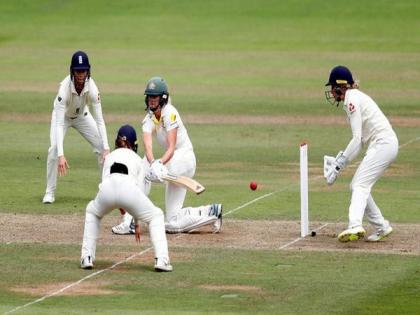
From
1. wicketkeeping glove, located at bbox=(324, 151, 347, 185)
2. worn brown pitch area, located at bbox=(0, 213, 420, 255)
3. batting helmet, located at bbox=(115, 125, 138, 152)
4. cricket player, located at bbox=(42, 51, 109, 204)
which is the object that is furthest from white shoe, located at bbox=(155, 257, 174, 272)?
cricket player, located at bbox=(42, 51, 109, 204)

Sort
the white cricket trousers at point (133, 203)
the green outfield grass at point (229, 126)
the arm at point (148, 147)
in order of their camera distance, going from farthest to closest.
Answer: the arm at point (148, 147), the white cricket trousers at point (133, 203), the green outfield grass at point (229, 126)

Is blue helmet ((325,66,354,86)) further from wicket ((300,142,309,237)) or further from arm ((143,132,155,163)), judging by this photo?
arm ((143,132,155,163))

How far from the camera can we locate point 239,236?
57.8 ft

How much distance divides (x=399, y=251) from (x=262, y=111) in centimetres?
1793

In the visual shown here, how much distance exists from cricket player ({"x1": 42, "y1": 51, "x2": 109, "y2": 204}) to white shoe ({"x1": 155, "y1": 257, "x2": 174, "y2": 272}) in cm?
471

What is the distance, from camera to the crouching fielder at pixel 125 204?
15.1 meters

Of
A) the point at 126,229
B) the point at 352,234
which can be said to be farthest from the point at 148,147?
the point at 352,234

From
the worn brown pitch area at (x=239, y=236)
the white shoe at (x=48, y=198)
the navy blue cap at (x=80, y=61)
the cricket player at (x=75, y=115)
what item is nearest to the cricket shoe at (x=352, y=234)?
the worn brown pitch area at (x=239, y=236)

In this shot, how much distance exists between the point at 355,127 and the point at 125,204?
132 inches

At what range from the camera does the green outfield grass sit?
14.4 m

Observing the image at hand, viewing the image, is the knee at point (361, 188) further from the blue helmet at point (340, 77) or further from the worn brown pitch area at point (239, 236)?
the blue helmet at point (340, 77)

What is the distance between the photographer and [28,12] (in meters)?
61.6

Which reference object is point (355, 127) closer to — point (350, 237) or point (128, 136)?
point (350, 237)

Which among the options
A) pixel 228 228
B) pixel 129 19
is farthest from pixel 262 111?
pixel 129 19
